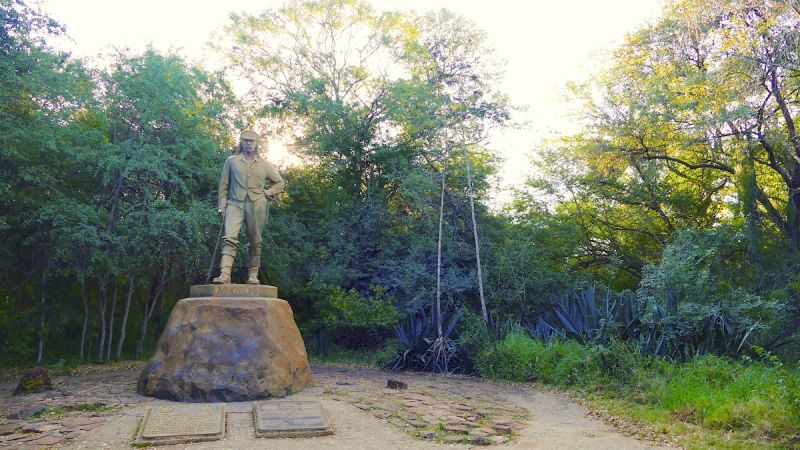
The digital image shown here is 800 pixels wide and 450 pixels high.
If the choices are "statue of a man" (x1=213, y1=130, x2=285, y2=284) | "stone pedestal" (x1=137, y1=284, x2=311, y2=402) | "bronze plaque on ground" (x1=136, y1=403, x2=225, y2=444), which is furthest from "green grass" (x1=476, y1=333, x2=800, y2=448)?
"statue of a man" (x1=213, y1=130, x2=285, y2=284)

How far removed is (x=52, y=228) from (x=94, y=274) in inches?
40.9

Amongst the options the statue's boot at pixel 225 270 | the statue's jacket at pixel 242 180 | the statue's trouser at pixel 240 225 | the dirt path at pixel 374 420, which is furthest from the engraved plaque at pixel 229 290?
the dirt path at pixel 374 420

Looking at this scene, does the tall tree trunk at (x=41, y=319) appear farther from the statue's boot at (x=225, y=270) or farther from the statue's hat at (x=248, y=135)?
the statue's hat at (x=248, y=135)

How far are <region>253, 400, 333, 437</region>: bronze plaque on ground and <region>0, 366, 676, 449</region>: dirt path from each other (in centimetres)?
11

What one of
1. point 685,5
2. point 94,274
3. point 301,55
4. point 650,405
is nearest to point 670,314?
point 650,405

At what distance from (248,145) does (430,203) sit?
19.1 feet

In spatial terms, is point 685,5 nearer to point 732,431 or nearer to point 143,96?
point 732,431

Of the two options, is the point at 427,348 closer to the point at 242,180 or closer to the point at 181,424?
the point at 242,180

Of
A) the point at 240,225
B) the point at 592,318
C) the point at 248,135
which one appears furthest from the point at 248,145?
the point at 592,318

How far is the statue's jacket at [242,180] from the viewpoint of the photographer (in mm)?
8055

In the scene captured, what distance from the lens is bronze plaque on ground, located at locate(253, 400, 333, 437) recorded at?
17.5 feet

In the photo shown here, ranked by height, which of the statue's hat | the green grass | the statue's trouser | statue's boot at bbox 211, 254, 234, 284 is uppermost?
the statue's hat

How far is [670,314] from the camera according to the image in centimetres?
881

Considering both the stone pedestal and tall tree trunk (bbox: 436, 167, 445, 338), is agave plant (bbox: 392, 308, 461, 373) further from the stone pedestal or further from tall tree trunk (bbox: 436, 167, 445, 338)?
the stone pedestal
